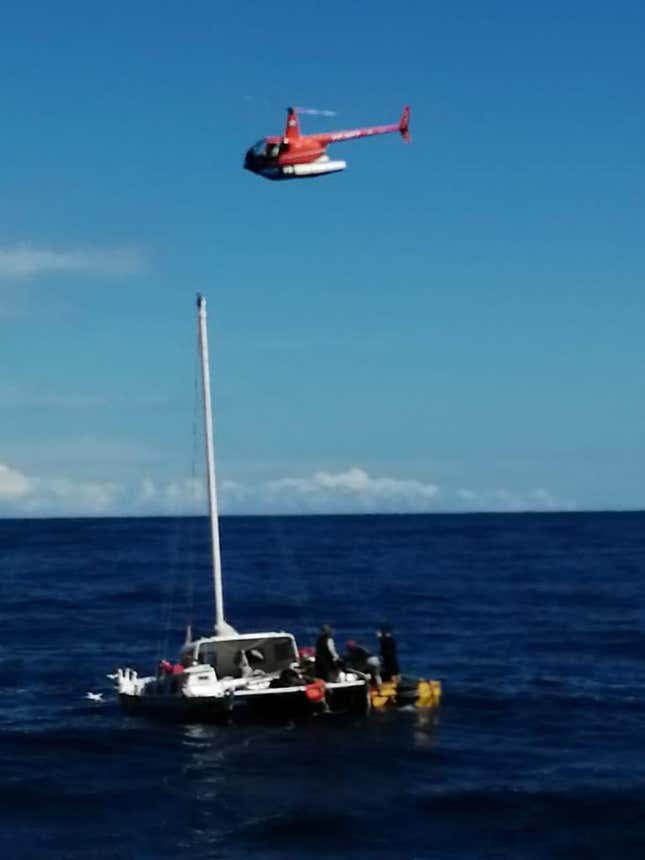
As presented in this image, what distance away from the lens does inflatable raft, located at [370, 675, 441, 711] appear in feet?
144

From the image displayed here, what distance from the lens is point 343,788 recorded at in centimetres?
3497

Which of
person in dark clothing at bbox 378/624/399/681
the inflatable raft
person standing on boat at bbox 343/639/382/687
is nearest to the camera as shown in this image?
the inflatable raft

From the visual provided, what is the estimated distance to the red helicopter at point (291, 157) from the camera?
5712cm

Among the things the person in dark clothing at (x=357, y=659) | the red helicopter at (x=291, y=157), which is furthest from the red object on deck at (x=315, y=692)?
the red helicopter at (x=291, y=157)

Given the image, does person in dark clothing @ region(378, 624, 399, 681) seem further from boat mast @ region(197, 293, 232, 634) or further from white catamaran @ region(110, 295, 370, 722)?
boat mast @ region(197, 293, 232, 634)

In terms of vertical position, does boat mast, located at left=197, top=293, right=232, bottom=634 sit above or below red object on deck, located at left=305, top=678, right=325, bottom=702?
above

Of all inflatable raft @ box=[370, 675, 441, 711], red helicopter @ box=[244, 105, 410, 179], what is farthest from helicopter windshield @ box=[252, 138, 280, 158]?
inflatable raft @ box=[370, 675, 441, 711]

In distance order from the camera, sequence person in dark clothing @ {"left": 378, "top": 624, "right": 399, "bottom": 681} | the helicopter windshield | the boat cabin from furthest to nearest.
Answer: the helicopter windshield < the boat cabin < person in dark clothing @ {"left": 378, "top": 624, "right": 399, "bottom": 681}

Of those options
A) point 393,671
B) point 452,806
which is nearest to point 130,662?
point 393,671

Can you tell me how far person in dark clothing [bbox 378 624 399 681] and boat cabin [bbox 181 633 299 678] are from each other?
2.89m

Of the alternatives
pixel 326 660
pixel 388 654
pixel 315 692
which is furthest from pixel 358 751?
pixel 388 654

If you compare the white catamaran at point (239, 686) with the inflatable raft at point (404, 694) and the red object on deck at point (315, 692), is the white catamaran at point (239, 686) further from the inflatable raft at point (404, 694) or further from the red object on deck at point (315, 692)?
the inflatable raft at point (404, 694)

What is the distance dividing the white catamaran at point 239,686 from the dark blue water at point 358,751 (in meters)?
0.63

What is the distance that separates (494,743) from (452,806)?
763 cm
